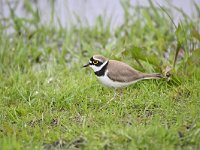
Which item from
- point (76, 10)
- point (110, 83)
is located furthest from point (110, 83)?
point (76, 10)

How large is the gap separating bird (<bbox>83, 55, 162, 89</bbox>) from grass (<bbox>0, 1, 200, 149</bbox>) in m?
0.19

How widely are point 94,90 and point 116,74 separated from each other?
52cm

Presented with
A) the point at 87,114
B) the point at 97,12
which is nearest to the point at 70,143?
the point at 87,114

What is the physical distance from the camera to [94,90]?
6039 millimetres

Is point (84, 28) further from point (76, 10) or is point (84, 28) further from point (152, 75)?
point (152, 75)

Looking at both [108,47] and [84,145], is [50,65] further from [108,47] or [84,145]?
[84,145]

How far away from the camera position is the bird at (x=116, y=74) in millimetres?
5602

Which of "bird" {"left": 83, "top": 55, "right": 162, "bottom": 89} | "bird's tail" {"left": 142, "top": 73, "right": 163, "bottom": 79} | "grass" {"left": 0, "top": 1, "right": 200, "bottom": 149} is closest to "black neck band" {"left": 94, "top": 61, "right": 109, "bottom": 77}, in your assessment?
"bird" {"left": 83, "top": 55, "right": 162, "bottom": 89}

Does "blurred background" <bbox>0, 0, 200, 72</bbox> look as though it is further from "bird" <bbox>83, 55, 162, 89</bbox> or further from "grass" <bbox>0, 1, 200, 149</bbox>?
"bird" <bbox>83, 55, 162, 89</bbox>

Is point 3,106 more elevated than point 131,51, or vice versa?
point 131,51

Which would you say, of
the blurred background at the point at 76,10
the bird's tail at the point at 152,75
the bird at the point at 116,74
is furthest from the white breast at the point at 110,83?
the blurred background at the point at 76,10

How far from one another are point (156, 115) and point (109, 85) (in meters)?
0.83

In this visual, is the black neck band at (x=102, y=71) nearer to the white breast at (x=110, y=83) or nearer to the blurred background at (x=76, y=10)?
the white breast at (x=110, y=83)

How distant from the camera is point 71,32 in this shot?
26.5ft
